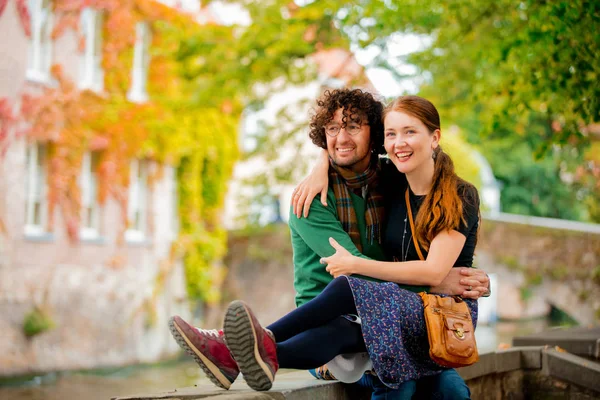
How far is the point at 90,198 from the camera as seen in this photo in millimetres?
15977

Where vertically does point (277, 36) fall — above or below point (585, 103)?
above

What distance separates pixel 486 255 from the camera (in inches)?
715

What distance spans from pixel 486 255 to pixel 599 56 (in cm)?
1267

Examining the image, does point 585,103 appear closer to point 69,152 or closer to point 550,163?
point 69,152

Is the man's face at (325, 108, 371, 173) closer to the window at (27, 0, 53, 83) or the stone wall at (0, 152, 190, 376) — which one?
the stone wall at (0, 152, 190, 376)

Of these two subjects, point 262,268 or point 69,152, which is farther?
point 262,268

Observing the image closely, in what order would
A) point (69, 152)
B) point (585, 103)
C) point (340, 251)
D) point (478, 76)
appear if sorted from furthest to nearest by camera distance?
point (69, 152), point (478, 76), point (585, 103), point (340, 251)

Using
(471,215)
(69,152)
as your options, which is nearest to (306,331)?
(471,215)

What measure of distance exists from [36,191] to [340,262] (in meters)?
12.2

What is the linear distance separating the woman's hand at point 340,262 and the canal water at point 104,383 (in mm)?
8614

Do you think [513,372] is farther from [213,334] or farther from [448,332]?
[213,334]

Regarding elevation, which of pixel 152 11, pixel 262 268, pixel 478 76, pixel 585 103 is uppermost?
pixel 152 11

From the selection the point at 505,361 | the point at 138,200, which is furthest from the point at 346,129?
the point at 138,200

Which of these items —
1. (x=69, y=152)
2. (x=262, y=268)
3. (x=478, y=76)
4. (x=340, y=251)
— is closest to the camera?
(x=340, y=251)
